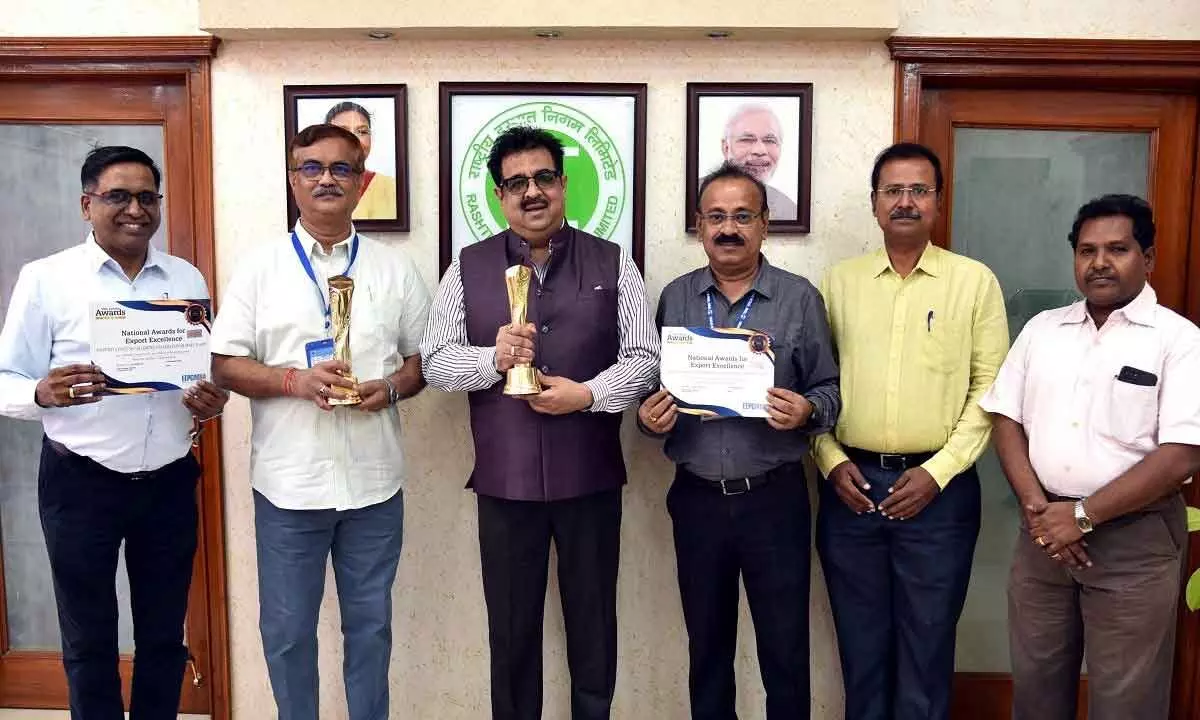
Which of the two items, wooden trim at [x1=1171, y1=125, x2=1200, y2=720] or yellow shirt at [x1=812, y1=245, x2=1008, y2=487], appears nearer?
yellow shirt at [x1=812, y1=245, x2=1008, y2=487]

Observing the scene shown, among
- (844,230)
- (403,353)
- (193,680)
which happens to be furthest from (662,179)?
(193,680)

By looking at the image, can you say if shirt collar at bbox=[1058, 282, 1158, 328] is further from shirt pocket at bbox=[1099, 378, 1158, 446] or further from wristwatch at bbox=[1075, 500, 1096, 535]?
wristwatch at bbox=[1075, 500, 1096, 535]

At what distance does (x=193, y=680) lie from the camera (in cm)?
Result: 284

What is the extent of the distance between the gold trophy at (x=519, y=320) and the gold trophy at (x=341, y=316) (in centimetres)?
40

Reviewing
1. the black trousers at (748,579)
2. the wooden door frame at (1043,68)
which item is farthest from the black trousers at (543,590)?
the wooden door frame at (1043,68)

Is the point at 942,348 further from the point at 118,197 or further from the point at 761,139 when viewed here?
the point at 118,197

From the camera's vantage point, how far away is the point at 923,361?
2.18 meters

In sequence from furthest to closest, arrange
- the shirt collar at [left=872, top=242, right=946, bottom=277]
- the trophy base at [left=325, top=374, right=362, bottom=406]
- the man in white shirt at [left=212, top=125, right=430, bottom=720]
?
the shirt collar at [left=872, top=242, right=946, bottom=277] → the man in white shirt at [left=212, top=125, right=430, bottom=720] → the trophy base at [left=325, top=374, right=362, bottom=406]

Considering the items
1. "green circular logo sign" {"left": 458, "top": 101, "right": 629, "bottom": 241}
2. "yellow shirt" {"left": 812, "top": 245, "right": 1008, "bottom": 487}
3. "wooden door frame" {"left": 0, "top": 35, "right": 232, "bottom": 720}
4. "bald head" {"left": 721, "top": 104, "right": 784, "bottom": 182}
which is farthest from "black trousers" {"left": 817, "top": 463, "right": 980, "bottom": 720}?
"wooden door frame" {"left": 0, "top": 35, "right": 232, "bottom": 720}

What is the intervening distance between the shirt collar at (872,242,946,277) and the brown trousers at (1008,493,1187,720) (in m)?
0.78

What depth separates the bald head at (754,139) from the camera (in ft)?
8.41

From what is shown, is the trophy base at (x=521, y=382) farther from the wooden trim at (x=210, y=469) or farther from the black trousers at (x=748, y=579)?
the wooden trim at (x=210, y=469)

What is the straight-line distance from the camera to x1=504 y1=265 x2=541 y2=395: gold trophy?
1.98 metres

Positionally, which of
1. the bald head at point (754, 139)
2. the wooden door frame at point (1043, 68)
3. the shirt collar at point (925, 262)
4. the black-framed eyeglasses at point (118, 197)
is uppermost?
the wooden door frame at point (1043, 68)
